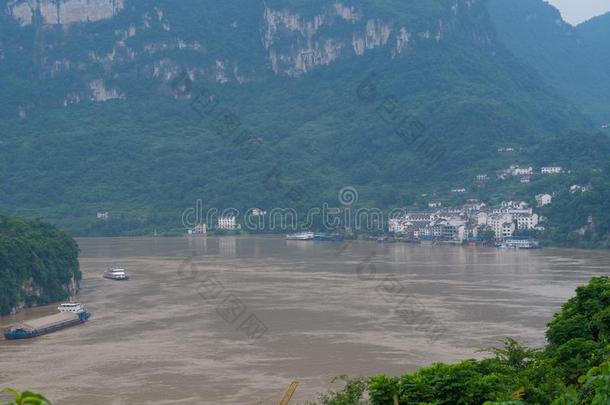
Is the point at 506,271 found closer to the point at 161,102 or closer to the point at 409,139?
the point at 409,139

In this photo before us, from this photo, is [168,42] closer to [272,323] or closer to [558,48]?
[558,48]

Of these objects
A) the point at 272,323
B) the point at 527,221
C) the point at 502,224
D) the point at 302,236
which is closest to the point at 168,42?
the point at 302,236

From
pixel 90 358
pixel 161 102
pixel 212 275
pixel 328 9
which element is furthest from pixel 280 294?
pixel 328 9

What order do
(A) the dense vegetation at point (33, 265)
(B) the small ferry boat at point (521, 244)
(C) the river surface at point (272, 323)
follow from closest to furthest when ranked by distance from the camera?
(C) the river surface at point (272, 323)
(A) the dense vegetation at point (33, 265)
(B) the small ferry boat at point (521, 244)

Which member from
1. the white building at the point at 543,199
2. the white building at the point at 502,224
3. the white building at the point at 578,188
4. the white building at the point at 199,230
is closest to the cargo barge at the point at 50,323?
the white building at the point at 502,224

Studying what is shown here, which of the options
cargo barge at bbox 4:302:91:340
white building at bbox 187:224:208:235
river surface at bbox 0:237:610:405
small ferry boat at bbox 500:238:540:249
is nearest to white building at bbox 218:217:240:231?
white building at bbox 187:224:208:235

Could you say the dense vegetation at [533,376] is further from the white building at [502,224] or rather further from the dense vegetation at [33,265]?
the white building at [502,224]
